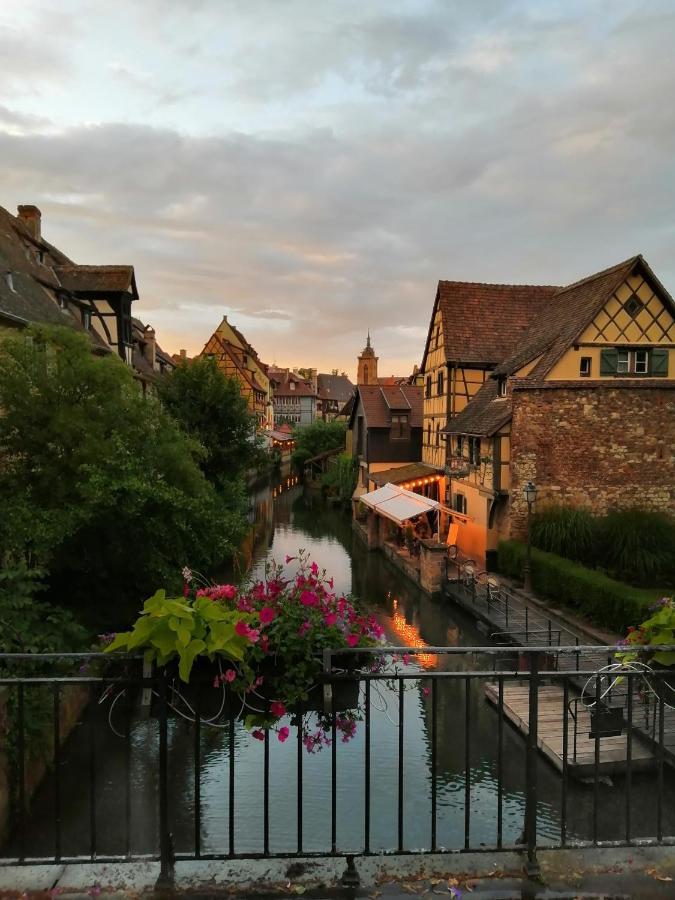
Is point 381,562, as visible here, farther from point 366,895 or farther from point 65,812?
point 366,895

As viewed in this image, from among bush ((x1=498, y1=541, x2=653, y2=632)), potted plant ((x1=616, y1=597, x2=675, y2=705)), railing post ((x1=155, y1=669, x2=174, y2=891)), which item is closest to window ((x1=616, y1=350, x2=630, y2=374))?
bush ((x1=498, y1=541, x2=653, y2=632))

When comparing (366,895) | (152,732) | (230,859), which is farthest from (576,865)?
(152,732)

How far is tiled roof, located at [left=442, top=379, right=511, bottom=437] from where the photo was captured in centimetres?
2091

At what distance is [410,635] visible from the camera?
1706 cm

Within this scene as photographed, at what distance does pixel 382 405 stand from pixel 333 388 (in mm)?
85433

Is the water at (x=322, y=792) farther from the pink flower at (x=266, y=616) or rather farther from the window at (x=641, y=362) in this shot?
the window at (x=641, y=362)

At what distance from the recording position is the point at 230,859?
3.45 meters

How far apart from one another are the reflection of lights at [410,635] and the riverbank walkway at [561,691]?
1642mm

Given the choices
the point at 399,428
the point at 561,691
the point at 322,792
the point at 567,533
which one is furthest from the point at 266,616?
the point at 399,428

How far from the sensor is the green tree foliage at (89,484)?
34.6 ft

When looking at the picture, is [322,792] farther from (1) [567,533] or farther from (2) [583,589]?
(1) [567,533]

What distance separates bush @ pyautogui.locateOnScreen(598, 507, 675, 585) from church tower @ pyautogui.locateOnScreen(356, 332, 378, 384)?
257 ft

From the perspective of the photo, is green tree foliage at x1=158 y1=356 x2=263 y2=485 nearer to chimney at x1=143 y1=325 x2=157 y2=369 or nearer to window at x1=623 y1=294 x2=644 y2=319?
chimney at x1=143 y1=325 x2=157 y2=369

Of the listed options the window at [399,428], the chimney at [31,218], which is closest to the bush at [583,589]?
the window at [399,428]
